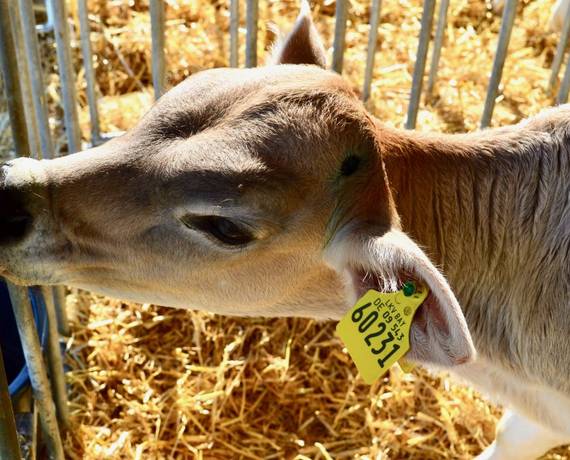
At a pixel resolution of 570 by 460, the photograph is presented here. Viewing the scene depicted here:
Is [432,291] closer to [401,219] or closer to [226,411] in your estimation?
[401,219]

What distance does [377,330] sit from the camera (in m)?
2.90

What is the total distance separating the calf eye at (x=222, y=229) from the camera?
2.84 m

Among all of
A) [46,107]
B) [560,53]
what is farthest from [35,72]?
[560,53]

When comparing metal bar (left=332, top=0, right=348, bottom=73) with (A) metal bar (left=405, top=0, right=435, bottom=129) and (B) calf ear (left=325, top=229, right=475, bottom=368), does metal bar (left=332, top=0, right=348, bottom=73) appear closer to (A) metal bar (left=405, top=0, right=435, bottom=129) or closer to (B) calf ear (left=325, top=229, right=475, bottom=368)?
(A) metal bar (left=405, top=0, right=435, bottom=129)

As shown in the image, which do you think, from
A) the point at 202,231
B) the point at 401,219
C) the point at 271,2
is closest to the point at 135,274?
the point at 202,231

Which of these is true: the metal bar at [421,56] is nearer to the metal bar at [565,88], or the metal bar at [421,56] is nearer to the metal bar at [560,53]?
the metal bar at [565,88]

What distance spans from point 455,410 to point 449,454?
0.27m

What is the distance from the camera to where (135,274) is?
122 inches

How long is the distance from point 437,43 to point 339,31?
1.33 meters

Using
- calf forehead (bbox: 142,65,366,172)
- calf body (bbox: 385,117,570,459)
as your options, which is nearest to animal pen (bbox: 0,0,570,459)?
calf forehead (bbox: 142,65,366,172)

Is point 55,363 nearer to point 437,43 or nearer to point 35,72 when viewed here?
point 35,72

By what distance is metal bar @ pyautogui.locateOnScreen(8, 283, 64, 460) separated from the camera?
3430 millimetres

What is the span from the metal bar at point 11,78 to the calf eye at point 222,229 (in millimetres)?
851

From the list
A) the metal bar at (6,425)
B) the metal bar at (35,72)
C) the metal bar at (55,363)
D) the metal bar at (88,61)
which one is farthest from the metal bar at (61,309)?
the metal bar at (6,425)
